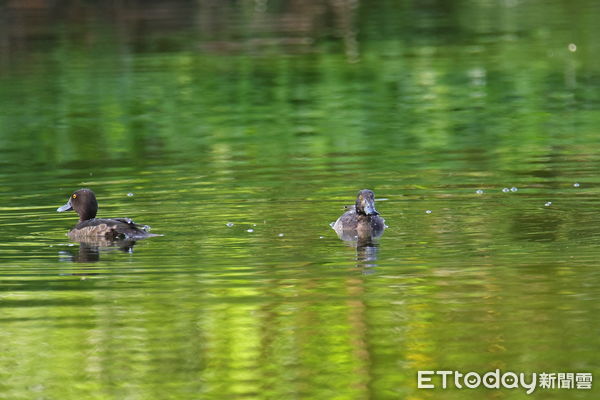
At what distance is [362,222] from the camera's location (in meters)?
14.6

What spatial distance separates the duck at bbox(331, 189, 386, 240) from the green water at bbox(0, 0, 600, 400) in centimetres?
19

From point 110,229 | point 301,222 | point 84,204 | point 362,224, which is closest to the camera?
point 362,224

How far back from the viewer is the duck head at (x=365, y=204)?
14.7 m

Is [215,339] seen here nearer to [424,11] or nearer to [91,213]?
[91,213]

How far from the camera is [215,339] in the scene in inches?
424

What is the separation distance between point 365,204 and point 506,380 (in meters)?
5.33

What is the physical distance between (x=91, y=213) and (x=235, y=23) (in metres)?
26.9

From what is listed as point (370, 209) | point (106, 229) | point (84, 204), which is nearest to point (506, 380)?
point (370, 209)

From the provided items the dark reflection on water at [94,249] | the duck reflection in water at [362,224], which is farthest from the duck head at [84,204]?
the duck reflection in water at [362,224]

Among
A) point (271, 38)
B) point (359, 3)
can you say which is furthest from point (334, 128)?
point (359, 3)

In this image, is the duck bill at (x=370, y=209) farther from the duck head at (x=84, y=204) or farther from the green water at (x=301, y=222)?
the duck head at (x=84, y=204)

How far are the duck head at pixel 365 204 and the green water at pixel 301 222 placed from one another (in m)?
0.33

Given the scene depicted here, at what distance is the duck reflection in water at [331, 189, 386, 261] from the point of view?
1437cm

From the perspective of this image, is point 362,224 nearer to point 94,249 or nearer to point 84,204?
point 94,249
